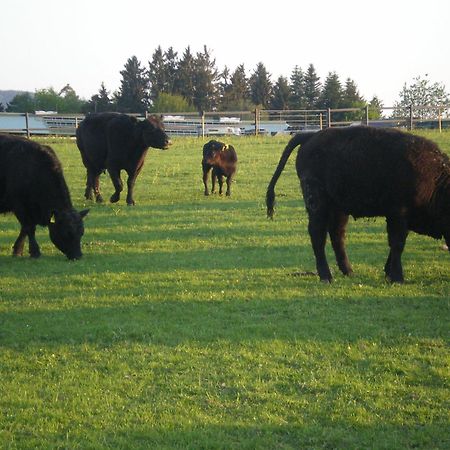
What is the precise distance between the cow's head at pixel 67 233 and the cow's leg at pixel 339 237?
4224 millimetres

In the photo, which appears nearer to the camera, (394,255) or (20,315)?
(20,315)

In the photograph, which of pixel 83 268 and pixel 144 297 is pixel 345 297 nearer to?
pixel 144 297

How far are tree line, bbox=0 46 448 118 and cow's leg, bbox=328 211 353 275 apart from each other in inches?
2506

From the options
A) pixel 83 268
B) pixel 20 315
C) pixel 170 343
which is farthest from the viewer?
pixel 83 268

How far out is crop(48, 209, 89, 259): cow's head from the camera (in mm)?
11719

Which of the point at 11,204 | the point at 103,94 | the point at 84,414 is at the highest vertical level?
the point at 103,94

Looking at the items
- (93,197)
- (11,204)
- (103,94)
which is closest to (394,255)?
(11,204)

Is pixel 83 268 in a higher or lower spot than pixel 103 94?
lower

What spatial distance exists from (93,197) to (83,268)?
8121 mm

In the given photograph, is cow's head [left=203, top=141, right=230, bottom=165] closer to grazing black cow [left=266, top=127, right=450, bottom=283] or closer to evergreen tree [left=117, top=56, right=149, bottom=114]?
grazing black cow [left=266, top=127, right=450, bottom=283]

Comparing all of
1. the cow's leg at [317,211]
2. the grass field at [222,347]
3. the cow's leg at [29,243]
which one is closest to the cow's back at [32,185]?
the cow's leg at [29,243]

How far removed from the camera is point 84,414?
5336 millimetres

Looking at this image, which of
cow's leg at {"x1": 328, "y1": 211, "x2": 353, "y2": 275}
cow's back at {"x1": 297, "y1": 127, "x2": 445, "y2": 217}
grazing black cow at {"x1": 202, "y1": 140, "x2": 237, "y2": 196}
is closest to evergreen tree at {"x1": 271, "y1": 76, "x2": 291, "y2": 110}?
grazing black cow at {"x1": 202, "y1": 140, "x2": 237, "y2": 196}

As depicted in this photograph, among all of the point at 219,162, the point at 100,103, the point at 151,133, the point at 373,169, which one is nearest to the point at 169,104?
the point at 100,103
